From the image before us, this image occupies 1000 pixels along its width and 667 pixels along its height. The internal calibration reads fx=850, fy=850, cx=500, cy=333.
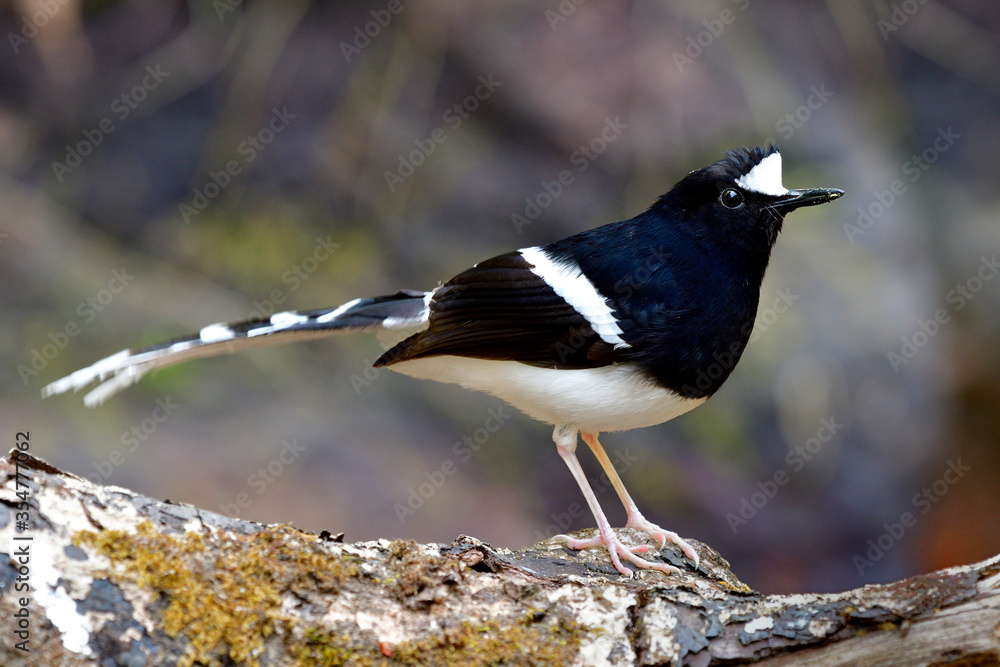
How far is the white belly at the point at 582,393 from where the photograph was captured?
3.42 m

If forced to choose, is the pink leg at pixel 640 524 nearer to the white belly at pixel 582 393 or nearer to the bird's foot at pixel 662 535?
the bird's foot at pixel 662 535

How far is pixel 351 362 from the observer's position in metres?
6.75

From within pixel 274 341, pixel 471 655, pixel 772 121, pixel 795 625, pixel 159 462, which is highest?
pixel 772 121

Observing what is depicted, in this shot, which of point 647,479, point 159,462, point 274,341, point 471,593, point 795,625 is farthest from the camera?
point 647,479

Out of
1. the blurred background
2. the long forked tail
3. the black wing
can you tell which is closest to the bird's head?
the black wing

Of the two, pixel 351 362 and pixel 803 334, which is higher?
pixel 351 362

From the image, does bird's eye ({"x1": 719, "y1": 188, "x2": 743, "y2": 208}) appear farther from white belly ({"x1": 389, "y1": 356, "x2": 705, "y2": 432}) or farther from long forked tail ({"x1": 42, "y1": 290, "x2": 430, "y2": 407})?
long forked tail ({"x1": 42, "y1": 290, "x2": 430, "y2": 407})

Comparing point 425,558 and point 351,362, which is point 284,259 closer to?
point 351,362

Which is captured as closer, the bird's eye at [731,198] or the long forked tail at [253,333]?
the long forked tail at [253,333]

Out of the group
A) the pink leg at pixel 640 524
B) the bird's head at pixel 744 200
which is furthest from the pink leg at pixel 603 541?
the bird's head at pixel 744 200

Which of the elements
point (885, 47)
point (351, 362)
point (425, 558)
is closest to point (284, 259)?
point (351, 362)

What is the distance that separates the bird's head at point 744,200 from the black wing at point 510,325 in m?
0.67

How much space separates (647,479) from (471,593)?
398cm

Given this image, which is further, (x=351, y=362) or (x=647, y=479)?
(x=351, y=362)
